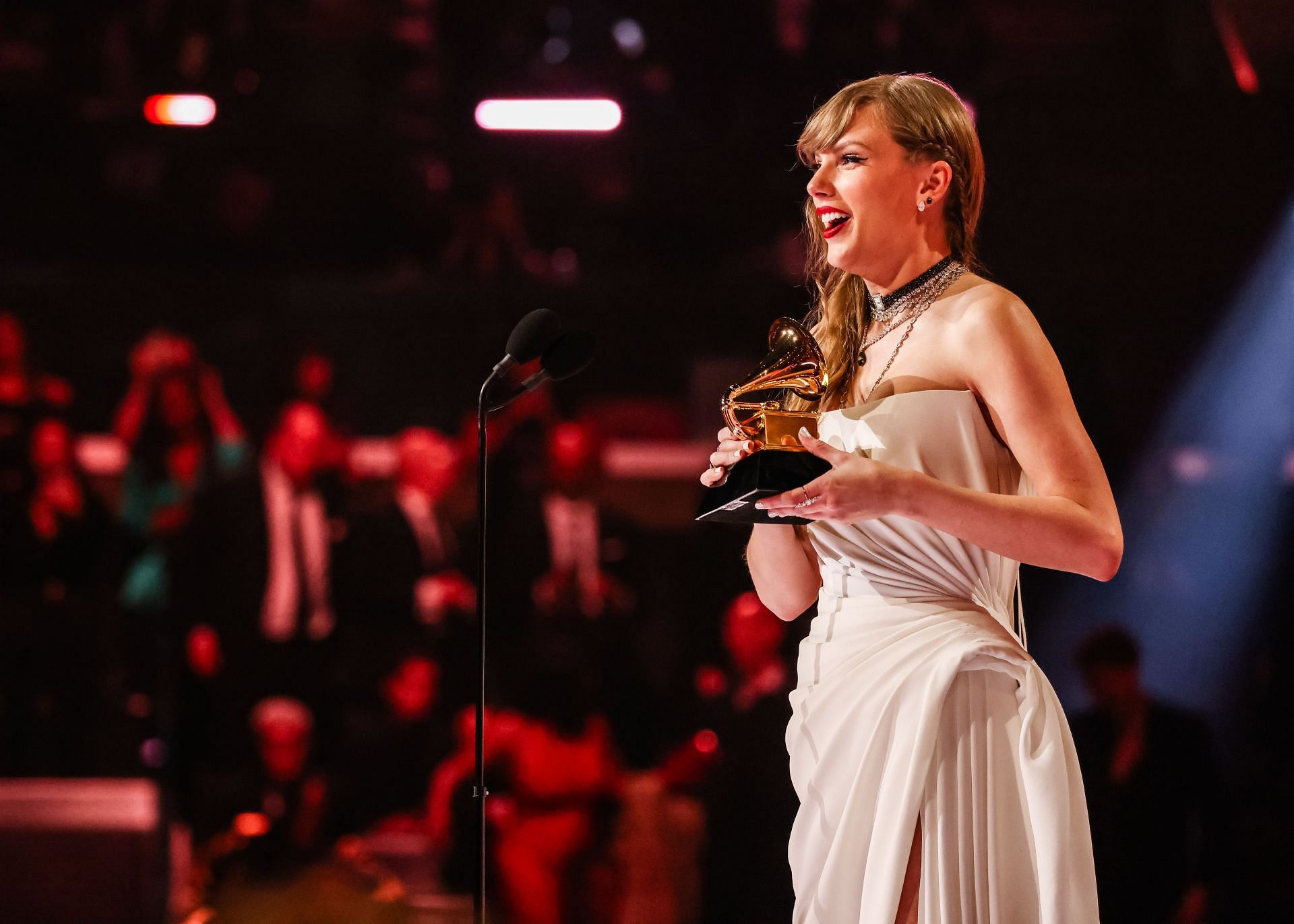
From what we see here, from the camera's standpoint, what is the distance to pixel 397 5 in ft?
16.5

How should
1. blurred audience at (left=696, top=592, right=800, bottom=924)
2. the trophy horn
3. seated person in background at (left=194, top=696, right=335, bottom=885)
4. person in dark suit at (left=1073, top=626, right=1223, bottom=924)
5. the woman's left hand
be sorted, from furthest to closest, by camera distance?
seated person in background at (left=194, top=696, right=335, bottom=885) < blurred audience at (left=696, top=592, right=800, bottom=924) < person in dark suit at (left=1073, top=626, right=1223, bottom=924) < the trophy horn < the woman's left hand

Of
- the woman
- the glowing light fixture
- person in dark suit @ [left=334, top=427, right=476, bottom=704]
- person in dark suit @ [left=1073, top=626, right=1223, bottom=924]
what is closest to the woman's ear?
the woman

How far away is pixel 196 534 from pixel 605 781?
1858mm

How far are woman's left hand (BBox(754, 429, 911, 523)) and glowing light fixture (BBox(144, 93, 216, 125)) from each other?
421 centimetres

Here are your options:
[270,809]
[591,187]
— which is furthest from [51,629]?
[591,187]

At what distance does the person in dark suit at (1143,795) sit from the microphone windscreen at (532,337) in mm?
2932

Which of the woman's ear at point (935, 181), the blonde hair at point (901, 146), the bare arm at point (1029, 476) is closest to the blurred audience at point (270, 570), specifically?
the blonde hair at point (901, 146)

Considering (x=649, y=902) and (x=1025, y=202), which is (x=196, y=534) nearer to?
(x=649, y=902)

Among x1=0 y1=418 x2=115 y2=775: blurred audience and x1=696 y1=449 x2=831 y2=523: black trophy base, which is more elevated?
x1=696 y1=449 x2=831 y2=523: black trophy base

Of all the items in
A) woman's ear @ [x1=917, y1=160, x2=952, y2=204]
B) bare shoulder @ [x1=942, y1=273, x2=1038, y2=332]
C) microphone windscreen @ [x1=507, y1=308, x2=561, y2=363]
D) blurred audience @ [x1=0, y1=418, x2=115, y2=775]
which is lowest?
blurred audience @ [x1=0, y1=418, x2=115, y2=775]

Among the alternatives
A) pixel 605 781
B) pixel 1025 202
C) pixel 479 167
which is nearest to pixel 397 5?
pixel 479 167

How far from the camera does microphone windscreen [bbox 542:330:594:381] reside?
2.26 metres

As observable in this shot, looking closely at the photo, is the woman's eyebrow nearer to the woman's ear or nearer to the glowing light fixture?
the woman's ear

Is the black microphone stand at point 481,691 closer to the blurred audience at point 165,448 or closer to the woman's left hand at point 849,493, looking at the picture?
the woman's left hand at point 849,493
